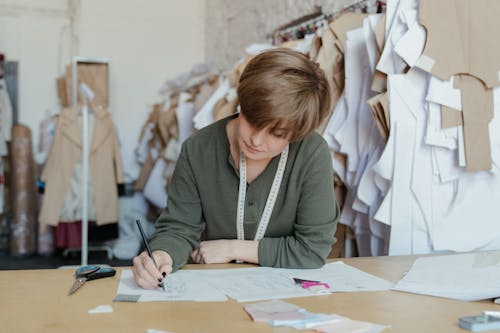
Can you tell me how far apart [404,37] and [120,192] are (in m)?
3.80

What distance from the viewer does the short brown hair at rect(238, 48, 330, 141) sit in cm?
131

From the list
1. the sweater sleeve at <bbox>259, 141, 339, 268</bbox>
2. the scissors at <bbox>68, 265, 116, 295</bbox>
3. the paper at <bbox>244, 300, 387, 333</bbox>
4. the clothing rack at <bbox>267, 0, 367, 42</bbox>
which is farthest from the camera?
the clothing rack at <bbox>267, 0, 367, 42</bbox>

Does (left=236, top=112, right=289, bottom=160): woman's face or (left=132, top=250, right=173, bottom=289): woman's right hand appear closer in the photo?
(left=132, top=250, right=173, bottom=289): woman's right hand

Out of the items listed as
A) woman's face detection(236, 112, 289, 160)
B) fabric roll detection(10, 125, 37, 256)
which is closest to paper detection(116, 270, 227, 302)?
woman's face detection(236, 112, 289, 160)

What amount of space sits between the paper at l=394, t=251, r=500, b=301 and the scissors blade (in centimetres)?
66

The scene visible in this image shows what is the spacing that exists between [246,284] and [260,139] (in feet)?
1.10

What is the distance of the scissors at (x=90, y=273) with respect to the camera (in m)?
1.28

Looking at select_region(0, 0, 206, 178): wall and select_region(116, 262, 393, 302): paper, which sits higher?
select_region(0, 0, 206, 178): wall

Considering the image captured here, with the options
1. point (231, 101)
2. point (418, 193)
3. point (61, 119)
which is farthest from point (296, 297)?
point (61, 119)

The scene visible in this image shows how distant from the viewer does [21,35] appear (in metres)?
5.79

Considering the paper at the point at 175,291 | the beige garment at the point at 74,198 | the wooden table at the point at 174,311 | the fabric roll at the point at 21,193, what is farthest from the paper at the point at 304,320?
the fabric roll at the point at 21,193

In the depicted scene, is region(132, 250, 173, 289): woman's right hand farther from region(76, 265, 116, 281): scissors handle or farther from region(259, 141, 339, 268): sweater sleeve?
region(259, 141, 339, 268): sweater sleeve

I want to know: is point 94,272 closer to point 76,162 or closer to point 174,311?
point 174,311

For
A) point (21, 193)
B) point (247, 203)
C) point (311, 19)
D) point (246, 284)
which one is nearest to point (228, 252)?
point (247, 203)
